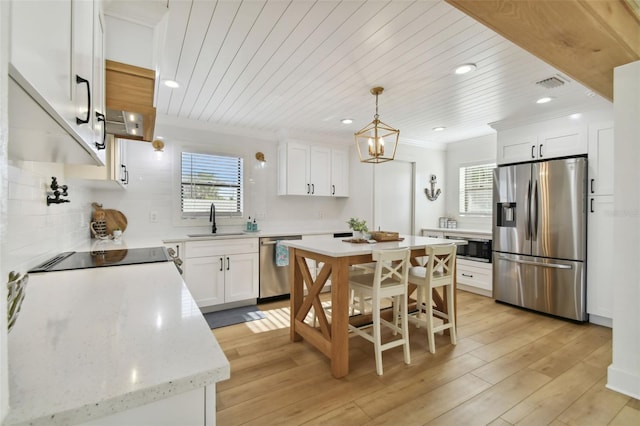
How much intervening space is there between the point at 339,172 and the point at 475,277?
8.59ft

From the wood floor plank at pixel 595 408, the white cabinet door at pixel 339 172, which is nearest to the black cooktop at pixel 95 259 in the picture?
the wood floor plank at pixel 595 408

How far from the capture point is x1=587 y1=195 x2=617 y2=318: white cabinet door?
3.09m

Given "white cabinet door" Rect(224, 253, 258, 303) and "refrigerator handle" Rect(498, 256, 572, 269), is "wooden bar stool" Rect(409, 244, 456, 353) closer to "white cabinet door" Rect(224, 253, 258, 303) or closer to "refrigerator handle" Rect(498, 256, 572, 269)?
"refrigerator handle" Rect(498, 256, 572, 269)

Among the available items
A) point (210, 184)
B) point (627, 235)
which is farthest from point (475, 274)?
point (210, 184)

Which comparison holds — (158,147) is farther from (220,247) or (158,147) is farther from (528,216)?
(528,216)

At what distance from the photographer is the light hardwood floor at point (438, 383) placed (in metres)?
1.78

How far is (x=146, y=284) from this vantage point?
1281mm

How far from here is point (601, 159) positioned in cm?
314

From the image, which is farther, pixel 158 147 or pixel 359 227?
pixel 158 147

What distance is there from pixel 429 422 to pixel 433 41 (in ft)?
8.16

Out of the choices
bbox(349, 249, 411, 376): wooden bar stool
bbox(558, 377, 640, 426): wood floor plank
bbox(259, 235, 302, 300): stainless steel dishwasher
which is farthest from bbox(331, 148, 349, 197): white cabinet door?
bbox(558, 377, 640, 426): wood floor plank

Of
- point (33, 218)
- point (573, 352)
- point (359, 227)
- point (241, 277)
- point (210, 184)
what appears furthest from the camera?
point (210, 184)

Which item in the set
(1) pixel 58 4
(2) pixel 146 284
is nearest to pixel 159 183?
(2) pixel 146 284

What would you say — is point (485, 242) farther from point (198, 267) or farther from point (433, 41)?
point (198, 267)
